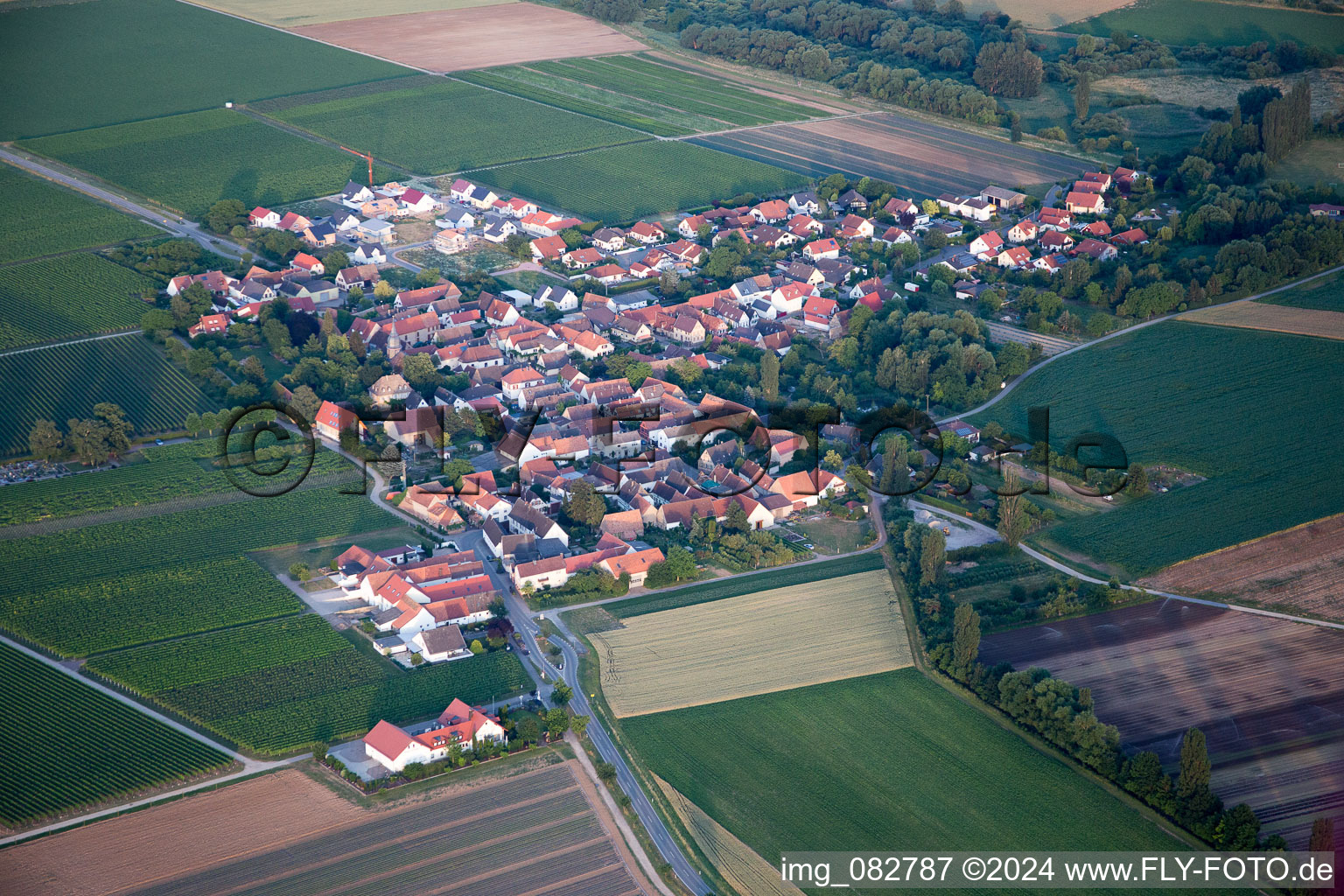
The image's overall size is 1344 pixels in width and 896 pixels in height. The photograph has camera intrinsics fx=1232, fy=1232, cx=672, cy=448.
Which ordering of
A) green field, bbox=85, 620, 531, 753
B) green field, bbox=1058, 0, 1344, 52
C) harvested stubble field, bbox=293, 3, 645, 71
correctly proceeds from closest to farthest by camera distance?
green field, bbox=85, 620, 531, 753
green field, bbox=1058, 0, 1344, 52
harvested stubble field, bbox=293, 3, 645, 71

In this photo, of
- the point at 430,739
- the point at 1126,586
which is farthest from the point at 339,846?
the point at 1126,586

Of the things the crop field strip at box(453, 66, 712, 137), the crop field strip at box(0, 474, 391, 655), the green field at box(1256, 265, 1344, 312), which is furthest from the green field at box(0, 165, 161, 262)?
the green field at box(1256, 265, 1344, 312)

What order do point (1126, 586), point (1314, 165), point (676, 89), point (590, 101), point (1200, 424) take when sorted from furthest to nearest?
point (676, 89) < point (590, 101) < point (1314, 165) < point (1200, 424) < point (1126, 586)

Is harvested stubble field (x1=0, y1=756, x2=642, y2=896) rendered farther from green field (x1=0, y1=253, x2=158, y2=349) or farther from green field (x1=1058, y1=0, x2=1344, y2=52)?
green field (x1=1058, y1=0, x2=1344, y2=52)

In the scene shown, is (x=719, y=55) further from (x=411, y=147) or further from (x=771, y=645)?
(x=771, y=645)

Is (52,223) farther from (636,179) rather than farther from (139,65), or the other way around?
(139,65)

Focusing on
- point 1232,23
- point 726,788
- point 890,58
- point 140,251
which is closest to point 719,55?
point 890,58

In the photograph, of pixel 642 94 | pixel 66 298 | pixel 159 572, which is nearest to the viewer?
pixel 159 572
